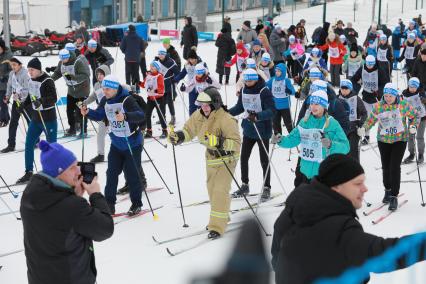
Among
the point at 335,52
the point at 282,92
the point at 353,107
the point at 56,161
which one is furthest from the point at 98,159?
the point at 335,52

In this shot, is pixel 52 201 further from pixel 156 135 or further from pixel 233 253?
pixel 156 135

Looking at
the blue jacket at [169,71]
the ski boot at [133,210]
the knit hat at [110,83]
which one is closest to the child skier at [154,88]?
the blue jacket at [169,71]

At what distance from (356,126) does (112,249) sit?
414 cm

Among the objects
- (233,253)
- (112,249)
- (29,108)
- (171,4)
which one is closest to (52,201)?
(233,253)

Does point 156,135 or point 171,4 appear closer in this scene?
point 156,135

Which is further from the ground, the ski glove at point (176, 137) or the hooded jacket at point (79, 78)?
the hooded jacket at point (79, 78)

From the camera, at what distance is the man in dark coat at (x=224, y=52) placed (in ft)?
63.7

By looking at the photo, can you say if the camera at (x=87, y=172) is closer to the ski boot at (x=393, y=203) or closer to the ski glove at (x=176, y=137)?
the ski glove at (x=176, y=137)

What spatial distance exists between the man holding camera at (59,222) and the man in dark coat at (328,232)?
3.92ft

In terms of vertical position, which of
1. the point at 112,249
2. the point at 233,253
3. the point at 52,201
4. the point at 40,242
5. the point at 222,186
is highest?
the point at 233,253

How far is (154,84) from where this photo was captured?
1252cm

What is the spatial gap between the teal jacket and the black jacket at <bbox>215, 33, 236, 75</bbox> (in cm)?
1222

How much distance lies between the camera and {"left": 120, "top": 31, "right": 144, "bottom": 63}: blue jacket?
17312 millimetres

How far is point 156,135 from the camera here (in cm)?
1352
